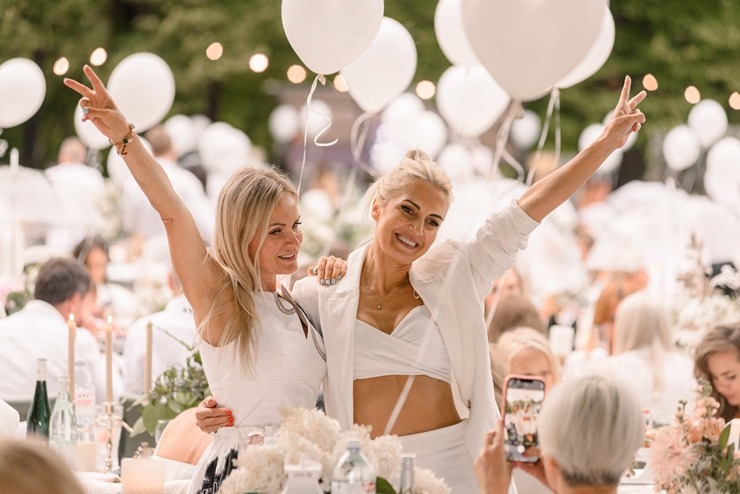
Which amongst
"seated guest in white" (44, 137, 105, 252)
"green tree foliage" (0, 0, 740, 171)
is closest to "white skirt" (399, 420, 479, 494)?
"seated guest in white" (44, 137, 105, 252)

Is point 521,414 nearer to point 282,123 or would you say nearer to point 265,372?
point 265,372

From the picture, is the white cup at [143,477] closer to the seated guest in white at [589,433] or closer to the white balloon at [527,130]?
the seated guest in white at [589,433]

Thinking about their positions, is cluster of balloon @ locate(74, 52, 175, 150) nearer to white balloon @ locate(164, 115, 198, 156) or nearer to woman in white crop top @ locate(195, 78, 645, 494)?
woman in white crop top @ locate(195, 78, 645, 494)

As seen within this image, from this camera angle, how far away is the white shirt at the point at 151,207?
1088 cm

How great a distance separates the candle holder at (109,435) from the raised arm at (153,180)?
1346 millimetres

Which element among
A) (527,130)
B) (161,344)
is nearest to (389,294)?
(161,344)

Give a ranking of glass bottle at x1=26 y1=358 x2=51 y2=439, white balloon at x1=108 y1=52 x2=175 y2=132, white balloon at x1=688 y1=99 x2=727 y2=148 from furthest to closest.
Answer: white balloon at x1=688 y1=99 x2=727 y2=148
white balloon at x1=108 y1=52 x2=175 y2=132
glass bottle at x1=26 y1=358 x2=51 y2=439

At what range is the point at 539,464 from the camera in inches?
124

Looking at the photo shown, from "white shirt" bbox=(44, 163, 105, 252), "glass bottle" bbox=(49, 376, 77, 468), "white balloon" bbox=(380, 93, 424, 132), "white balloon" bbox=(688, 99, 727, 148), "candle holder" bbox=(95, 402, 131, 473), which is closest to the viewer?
"glass bottle" bbox=(49, 376, 77, 468)

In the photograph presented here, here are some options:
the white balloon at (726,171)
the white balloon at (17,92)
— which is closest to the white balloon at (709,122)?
the white balloon at (726,171)

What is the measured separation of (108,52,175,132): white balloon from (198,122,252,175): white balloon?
23.7 ft

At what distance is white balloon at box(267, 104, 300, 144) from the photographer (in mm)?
20344

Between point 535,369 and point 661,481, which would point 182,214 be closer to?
point 661,481

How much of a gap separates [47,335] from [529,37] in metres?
3.33
